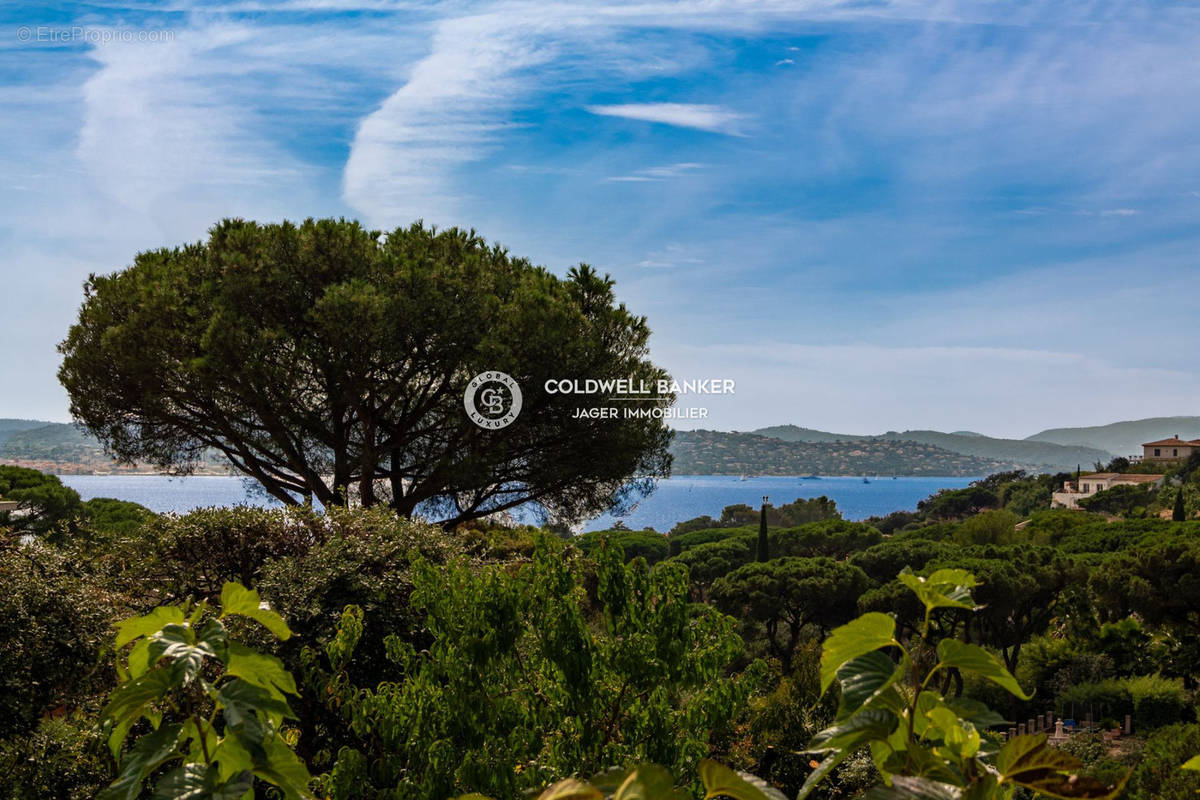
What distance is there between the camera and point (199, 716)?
0.77 meters

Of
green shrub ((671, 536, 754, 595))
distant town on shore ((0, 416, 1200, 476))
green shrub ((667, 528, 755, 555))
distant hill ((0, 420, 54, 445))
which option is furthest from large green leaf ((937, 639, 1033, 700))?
distant hill ((0, 420, 54, 445))

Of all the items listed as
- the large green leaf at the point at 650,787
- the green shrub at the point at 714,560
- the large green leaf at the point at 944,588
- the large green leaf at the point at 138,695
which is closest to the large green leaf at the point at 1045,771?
the large green leaf at the point at 944,588

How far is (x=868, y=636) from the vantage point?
69 cm

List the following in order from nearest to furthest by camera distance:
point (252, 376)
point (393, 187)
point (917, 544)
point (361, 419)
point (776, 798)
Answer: point (776, 798) < point (252, 376) < point (361, 419) < point (393, 187) < point (917, 544)

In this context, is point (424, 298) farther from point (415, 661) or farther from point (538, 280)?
point (415, 661)

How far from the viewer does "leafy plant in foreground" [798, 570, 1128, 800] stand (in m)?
0.57

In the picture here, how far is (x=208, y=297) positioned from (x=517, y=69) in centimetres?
566

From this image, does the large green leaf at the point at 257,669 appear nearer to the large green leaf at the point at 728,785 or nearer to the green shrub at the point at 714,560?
the large green leaf at the point at 728,785

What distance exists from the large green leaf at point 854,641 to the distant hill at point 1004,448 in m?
149

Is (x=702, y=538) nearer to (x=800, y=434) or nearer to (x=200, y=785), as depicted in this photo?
(x=200, y=785)

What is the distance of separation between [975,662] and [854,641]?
0.10 meters

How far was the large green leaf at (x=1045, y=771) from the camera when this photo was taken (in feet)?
1.85

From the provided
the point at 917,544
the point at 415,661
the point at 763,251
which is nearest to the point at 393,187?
the point at 415,661

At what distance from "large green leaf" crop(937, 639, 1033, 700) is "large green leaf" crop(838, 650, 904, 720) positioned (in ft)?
0.19
